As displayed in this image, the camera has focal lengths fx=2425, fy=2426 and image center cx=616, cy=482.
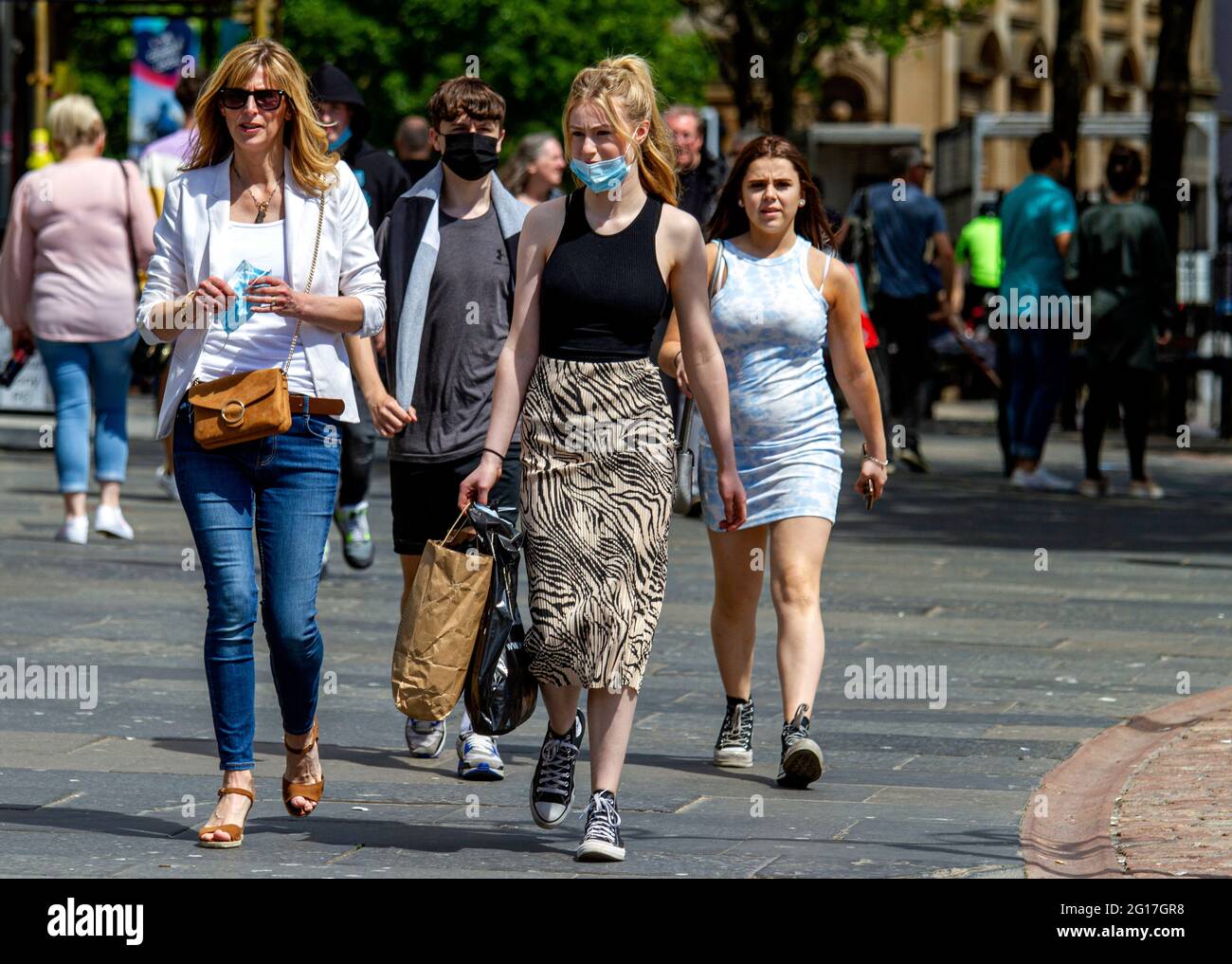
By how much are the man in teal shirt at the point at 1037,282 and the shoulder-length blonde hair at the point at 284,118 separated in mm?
9377

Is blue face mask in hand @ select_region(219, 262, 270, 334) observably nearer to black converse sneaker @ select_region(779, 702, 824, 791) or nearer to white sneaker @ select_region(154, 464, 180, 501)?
black converse sneaker @ select_region(779, 702, 824, 791)

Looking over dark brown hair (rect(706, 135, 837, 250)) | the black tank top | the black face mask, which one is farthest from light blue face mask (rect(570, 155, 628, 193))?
dark brown hair (rect(706, 135, 837, 250))

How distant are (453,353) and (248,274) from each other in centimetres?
122

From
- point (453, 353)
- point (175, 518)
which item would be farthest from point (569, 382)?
point (175, 518)

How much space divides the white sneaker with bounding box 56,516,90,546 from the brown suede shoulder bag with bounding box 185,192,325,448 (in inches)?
240

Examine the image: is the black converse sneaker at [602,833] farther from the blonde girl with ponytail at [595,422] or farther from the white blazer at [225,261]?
the white blazer at [225,261]

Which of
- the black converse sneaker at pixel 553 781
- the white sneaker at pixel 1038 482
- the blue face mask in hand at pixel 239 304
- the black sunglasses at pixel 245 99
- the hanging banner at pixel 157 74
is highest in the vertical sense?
the hanging banner at pixel 157 74

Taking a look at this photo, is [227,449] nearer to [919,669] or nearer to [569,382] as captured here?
[569,382]

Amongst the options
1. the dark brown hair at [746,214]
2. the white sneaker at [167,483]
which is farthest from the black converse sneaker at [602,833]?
the white sneaker at [167,483]

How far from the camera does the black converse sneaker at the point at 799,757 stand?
6406mm

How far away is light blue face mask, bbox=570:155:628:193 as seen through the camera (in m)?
5.65

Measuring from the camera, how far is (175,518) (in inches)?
503
